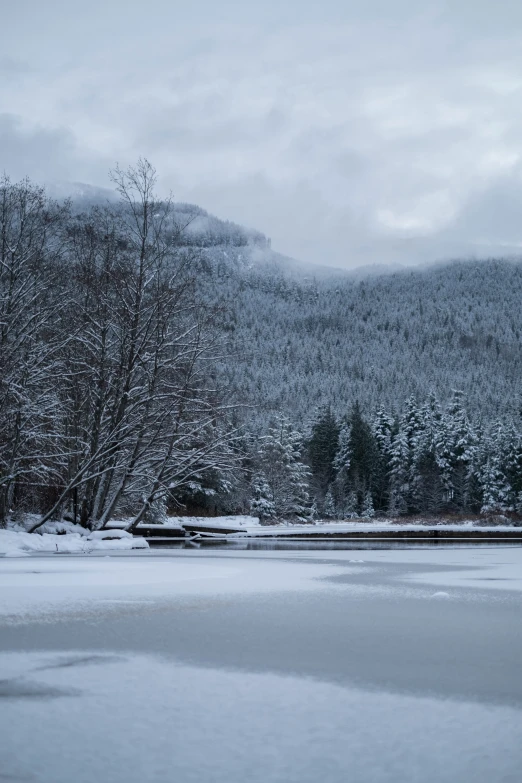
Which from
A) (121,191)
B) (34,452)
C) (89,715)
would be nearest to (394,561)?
(34,452)

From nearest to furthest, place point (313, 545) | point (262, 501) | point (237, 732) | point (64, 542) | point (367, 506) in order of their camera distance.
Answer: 1. point (237, 732)
2. point (64, 542)
3. point (313, 545)
4. point (262, 501)
5. point (367, 506)

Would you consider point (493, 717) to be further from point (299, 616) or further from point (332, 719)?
point (299, 616)

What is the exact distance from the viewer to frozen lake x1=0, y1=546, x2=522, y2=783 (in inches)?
119

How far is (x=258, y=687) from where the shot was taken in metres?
4.12

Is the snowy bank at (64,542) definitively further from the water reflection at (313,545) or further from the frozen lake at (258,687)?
the frozen lake at (258,687)

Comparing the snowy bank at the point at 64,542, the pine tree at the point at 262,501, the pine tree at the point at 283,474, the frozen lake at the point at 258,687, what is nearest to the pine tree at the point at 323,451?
the pine tree at the point at 283,474

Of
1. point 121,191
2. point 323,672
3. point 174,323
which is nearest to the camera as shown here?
point 323,672

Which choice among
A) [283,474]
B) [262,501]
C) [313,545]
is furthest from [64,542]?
[283,474]

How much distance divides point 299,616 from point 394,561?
850 centimetres

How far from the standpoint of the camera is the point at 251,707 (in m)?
3.74

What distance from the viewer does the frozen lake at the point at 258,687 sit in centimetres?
303

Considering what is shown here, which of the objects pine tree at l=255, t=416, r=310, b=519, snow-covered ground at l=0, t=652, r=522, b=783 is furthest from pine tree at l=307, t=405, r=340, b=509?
snow-covered ground at l=0, t=652, r=522, b=783

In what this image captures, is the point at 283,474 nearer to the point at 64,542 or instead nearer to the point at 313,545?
the point at 313,545

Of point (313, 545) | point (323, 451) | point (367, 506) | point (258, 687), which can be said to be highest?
point (258, 687)
